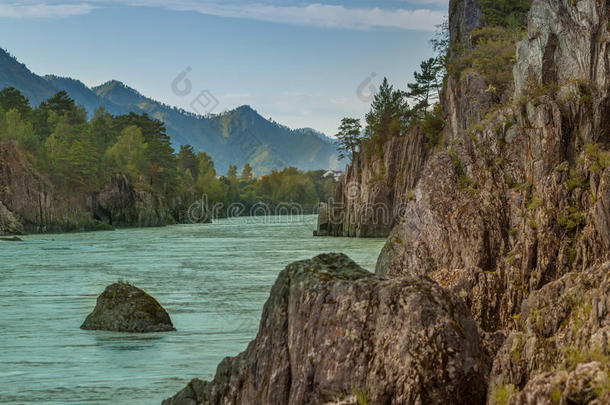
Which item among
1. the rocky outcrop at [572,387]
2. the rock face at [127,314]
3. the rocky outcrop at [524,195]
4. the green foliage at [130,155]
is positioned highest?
the green foliage at [130,155]

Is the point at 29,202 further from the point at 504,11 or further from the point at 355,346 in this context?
the point at 355,346

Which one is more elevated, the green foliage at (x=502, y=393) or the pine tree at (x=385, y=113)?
the pine tree at (x=385, y=113)

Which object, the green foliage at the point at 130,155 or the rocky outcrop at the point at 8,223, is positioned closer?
the rocky outcrop at the point at 8,223

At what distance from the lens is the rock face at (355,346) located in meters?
6.13

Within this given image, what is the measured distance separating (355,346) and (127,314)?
12.2 meters

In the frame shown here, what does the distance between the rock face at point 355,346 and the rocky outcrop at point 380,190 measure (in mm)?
72148

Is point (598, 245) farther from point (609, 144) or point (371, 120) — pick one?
point (371, 120)

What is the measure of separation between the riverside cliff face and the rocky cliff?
228 ft

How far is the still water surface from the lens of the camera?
39.6ft

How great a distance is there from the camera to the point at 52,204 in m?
90.8

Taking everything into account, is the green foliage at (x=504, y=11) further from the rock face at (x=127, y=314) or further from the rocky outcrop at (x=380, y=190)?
the rock face at (x=127, y=314)


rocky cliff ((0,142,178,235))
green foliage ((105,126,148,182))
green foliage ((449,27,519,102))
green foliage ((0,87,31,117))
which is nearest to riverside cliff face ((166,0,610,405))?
green foliage ((449,27,519,102))

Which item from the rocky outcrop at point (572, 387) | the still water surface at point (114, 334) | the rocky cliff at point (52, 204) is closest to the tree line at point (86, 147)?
the rocky cliff at point (52, 204)

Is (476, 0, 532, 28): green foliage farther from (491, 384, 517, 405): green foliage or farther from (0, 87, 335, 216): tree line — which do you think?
(0, 87, 335, 216): tree line
